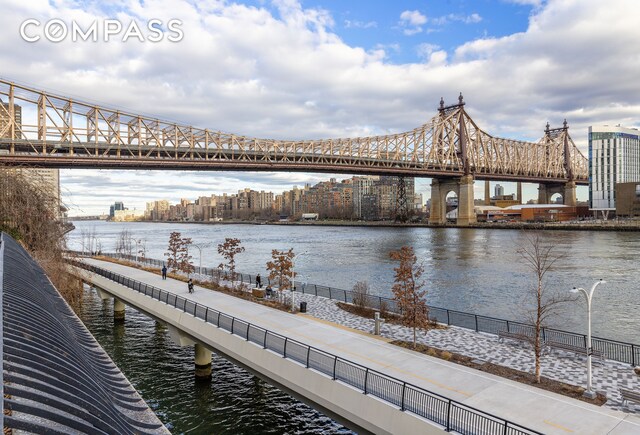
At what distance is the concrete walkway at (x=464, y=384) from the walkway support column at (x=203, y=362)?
97.2 inches

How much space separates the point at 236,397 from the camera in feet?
66.6

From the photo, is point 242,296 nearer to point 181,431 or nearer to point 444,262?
point 181,431

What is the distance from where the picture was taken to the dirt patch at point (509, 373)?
Answer: 13828 mm

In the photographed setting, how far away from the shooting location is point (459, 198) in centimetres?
13438

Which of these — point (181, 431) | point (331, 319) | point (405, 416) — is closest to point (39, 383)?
point (405, 416)

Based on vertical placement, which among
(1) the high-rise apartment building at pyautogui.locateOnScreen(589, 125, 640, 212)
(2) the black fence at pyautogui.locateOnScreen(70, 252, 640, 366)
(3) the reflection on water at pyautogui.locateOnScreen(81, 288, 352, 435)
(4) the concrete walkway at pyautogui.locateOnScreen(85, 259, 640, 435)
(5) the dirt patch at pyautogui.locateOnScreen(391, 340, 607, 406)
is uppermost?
(1) the high-rise apartment building at pyautogui.locateOnScreen(589, 125, 640, 212)

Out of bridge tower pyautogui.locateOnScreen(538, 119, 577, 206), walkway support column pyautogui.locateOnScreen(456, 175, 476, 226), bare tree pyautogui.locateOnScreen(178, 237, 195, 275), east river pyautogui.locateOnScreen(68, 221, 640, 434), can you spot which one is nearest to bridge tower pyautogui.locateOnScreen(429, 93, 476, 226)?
walkway support column pyautogui.locateOnScreen(456, 175, 476, 226)

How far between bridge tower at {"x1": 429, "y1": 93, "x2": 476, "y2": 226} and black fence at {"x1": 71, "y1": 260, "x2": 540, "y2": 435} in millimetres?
120522

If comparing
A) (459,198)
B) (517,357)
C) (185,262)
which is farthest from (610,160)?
(517,357)

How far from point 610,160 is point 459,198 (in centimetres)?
4508

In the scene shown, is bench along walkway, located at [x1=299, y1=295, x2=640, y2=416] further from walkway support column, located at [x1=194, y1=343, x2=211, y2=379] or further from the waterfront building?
the waterfront building

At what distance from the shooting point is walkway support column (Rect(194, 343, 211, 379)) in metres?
22.4

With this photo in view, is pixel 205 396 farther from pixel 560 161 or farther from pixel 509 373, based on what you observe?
pixel 560 161

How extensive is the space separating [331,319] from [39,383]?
817 inches
